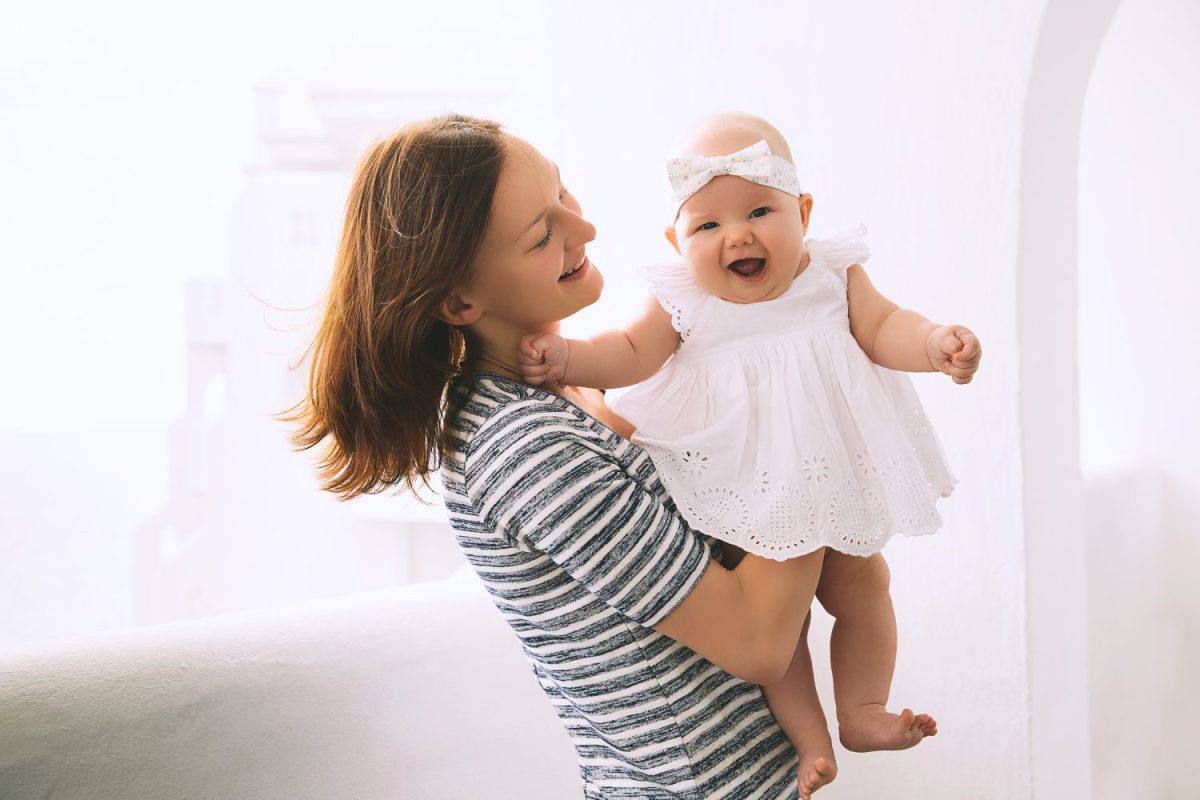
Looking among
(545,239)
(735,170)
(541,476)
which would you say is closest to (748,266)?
(735,170)

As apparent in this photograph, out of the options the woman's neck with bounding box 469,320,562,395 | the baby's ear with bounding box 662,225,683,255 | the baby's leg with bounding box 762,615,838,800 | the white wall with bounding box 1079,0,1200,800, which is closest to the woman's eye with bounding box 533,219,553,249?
the woman's neck with bounding box 469,320,562,395

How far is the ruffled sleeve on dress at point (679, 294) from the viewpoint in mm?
1146

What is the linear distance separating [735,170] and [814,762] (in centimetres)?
61

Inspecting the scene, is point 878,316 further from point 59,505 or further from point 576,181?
point 59,505

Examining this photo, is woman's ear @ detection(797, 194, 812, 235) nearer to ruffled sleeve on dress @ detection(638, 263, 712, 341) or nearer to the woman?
ruffled sleeve on dress @ detection(638, 263, 712, 341)

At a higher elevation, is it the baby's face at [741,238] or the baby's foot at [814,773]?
the baby's face at [741,238]

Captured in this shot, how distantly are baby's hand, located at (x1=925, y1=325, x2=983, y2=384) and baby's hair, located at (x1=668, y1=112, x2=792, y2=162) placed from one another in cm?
27

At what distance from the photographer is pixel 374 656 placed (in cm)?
146

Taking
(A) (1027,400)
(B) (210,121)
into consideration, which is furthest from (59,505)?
(A) (1027,400)

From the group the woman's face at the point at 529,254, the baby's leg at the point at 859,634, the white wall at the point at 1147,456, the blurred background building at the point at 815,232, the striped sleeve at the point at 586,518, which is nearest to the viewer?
the striped sleeve at the point at 586,518

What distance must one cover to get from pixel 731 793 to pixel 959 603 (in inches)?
44.2

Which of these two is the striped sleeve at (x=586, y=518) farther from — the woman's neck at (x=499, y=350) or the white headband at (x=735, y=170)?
the white headband at (x=735, y=170)

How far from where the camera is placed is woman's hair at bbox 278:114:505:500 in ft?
3.36

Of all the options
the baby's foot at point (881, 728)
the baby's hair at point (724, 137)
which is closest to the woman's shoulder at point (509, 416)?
the baby's hair at point (724, 137)
